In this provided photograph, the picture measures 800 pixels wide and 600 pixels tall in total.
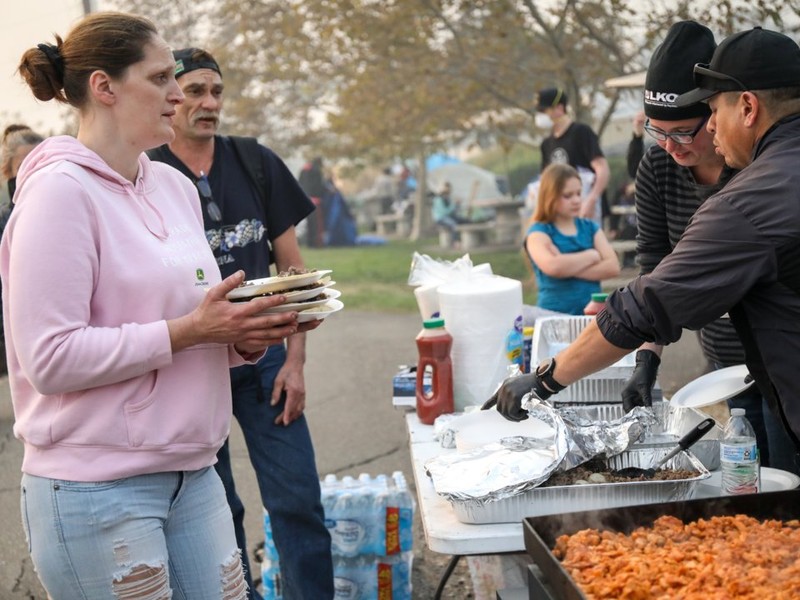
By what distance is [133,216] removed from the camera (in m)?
2.26

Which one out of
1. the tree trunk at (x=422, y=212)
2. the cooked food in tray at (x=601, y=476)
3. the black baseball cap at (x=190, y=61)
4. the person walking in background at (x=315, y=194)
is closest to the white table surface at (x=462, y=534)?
the cooked food in tray at (x=601, y=476)

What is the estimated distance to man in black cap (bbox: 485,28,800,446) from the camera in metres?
2.06

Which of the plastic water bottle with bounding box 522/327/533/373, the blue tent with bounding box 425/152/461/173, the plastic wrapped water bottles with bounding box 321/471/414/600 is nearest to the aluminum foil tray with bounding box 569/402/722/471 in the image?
the plastic water bottle with bounding box 522/327/533/373

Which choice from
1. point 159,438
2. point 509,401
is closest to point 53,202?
point 159,438

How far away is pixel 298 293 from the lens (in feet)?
7.77

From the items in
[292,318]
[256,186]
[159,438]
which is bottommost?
[159,438]

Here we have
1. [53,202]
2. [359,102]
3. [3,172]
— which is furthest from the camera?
[359,102]

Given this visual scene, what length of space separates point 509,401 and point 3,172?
10.7 ft

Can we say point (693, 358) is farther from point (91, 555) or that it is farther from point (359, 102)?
point (359, 102)

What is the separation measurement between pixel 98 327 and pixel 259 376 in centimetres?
137

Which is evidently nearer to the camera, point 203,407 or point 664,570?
point 664,570

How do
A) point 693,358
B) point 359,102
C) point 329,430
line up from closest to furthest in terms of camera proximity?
point 329,430 < point 693,358 < point 359,102

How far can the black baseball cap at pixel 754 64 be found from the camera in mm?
2178

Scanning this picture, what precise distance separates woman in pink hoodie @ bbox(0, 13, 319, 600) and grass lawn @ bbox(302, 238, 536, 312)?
9178mm
